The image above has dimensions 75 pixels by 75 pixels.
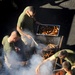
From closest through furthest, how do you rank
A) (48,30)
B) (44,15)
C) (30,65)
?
1. (30,65)
2. (48,30)
3. (44,15)

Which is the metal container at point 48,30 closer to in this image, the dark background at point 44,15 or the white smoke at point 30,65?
the dark background at point 44,15

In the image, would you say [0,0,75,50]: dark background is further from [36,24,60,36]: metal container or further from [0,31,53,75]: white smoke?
[0,31,53,75]: white smoke

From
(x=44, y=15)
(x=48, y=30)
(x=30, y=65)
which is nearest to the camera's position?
(x=30, y=65)

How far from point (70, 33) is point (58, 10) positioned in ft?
4.33

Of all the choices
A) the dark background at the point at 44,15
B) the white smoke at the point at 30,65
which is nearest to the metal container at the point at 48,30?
the dark background at the point at 44,15

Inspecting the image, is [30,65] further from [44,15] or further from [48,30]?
[44,15]

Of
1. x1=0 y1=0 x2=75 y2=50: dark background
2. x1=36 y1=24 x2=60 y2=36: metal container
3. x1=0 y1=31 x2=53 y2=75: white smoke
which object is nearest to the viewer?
x1=0 y1=31 x2=53 y2=75: white smoke

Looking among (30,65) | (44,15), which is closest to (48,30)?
(30,65)

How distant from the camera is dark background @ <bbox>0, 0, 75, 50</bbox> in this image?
12562 mm

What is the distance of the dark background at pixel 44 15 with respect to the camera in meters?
12.6

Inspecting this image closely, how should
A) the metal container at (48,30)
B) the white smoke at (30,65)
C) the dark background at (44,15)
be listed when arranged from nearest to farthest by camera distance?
the white smoke at (30,65), the metal container at (48,30), the dark background at (44,15)

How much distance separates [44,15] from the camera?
1329 cm

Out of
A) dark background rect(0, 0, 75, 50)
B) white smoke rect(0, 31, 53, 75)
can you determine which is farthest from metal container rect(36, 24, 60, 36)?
white smoke rect(0, 31, 53, 75)

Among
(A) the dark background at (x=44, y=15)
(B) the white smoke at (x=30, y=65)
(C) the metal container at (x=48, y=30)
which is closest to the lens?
(B) the white smoke at (x=30, y=65)
